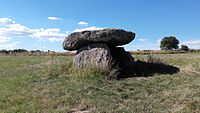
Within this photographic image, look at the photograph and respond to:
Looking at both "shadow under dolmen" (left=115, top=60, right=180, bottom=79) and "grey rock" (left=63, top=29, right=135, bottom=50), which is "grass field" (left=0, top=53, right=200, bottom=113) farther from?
"grey rock" (left=63, top=29, right=135, bottom=50)

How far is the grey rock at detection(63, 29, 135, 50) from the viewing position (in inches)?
664

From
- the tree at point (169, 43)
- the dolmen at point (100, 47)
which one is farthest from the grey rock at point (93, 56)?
the tree at point (169, 43)

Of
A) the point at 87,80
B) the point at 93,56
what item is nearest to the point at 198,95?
the point at 87,80

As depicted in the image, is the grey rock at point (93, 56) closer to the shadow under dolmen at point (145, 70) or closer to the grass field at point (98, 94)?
the shadow under dolmen at point (145, 70)

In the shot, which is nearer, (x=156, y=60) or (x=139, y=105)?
(x=139, y=105)

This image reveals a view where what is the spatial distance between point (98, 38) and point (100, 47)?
45 centimetres

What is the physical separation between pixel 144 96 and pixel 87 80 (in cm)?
348

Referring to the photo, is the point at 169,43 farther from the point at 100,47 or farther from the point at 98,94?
the point at 98,94

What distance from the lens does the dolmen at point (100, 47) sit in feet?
54.0

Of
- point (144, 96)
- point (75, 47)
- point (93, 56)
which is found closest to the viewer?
point (144, 96)

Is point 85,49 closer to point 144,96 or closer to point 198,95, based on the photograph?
point 144,96

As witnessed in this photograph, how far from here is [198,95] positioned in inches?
394

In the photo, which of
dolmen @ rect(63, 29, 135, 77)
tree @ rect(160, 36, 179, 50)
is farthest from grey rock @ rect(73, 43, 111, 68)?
tree @ rect(160, 36, 179, 50)

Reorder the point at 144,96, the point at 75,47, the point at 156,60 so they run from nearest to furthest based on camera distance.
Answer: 1. the point at 144,96
2. the point at 75,47
3. the point at 156,60
